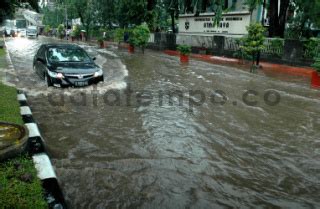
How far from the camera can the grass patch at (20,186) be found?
3.88 m

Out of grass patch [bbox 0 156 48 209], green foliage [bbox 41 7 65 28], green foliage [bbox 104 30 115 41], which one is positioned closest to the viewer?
grass patch [bbox 0 156 48 209]

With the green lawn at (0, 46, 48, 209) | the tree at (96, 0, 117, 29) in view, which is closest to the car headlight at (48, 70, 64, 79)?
the green lawn at (0, 46, 48, 209)

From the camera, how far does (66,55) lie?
1257cm

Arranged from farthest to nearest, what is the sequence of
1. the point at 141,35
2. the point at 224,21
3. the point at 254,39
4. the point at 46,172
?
the point at 141,35
the point at 224,21
the point at 254,39
the point at 46,172

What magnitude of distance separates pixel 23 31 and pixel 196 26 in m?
39.7

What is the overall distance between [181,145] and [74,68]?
A: 6.07m

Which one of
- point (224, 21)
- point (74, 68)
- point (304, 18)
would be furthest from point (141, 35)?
point (74, 68)

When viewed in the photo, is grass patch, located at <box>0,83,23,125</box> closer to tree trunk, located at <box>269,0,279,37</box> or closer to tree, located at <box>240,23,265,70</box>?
tree, located at <box>240,23,265,70</box>

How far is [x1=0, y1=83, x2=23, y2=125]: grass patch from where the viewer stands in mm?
6648

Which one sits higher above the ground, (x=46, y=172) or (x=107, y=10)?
(x=107, y=10)

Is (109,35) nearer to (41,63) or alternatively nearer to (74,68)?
(41,63)

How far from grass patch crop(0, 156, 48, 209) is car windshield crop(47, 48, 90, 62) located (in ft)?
25.4

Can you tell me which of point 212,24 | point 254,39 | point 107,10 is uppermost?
point 107,10

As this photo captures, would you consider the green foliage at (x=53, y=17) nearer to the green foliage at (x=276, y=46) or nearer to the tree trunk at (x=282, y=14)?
the tree trunk at (x=282, y=14)
